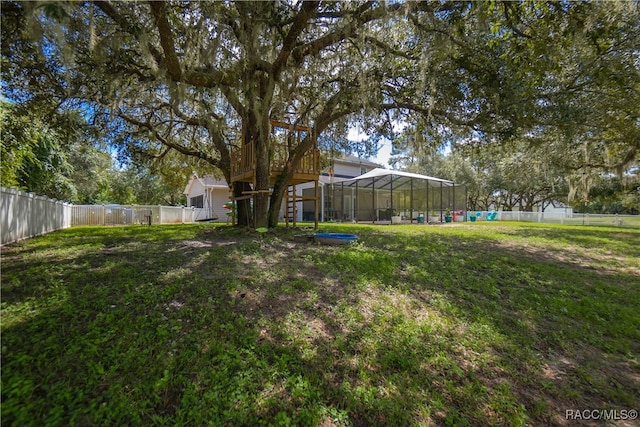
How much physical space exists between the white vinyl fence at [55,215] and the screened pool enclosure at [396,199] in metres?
9.51

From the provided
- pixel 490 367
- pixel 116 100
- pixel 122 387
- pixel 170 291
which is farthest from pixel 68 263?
pixel 490 367

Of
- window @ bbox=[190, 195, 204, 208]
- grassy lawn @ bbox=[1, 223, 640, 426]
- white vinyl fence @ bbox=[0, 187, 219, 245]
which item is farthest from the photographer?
window @ bbox=[190, 195, 204, 208]

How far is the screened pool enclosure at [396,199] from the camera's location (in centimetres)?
1677

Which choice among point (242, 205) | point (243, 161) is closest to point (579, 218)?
point (242, 205)

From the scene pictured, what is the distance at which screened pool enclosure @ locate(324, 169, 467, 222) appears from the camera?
1677 cm

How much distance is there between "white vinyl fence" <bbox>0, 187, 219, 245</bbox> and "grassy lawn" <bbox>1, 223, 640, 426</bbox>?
179 cm

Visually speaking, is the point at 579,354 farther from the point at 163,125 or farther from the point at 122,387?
the point at 163,125

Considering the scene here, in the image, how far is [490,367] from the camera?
2.79 metres

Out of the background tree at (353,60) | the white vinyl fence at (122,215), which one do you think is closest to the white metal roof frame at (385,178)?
the background tree at (353,60)

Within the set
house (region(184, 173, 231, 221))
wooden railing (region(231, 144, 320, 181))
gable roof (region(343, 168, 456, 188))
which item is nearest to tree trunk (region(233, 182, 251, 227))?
wooden railing (region(231, 144, 320, 181))

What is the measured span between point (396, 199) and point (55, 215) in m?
16.2

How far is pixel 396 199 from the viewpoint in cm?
1864
